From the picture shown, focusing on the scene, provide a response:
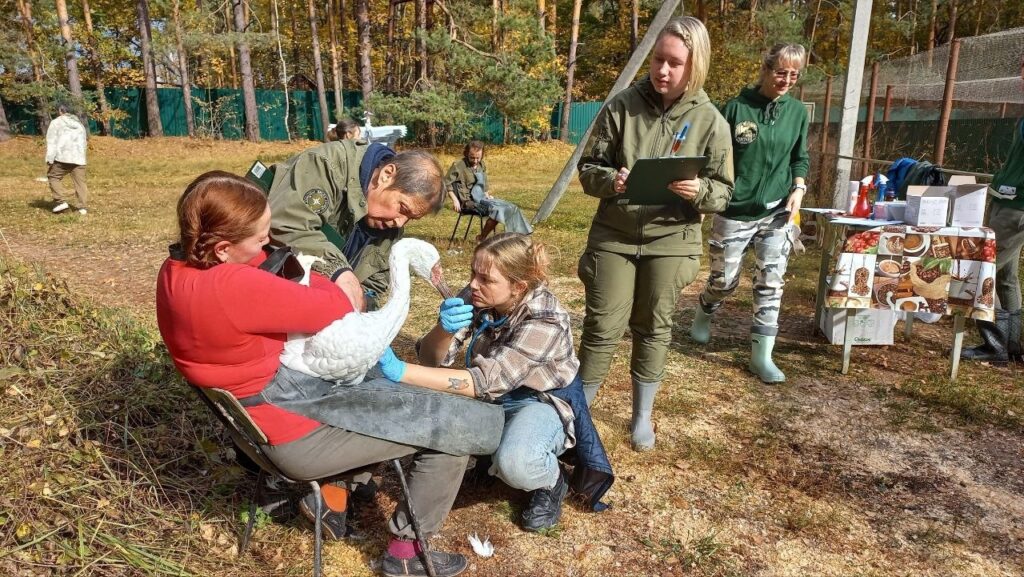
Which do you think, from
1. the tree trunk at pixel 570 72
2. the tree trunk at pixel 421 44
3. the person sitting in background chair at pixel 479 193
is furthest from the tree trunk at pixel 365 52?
the person sitting in background chair at pixel 479 193

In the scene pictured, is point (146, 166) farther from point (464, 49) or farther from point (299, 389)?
point (299, 389)

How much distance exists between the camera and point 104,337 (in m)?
3.34

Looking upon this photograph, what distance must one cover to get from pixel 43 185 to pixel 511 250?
15.3 metres

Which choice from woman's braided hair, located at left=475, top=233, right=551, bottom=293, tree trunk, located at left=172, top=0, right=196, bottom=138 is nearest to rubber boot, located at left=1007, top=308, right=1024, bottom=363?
woman's braided hair, located at left=475, top=233, right=551, bottom=293

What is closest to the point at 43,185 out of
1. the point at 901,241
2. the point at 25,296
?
→ the point at 25,296

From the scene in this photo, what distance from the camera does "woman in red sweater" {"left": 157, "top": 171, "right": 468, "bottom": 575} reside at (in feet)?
5.66

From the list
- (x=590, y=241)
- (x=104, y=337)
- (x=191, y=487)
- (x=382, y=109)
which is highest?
(x=382, y=109)

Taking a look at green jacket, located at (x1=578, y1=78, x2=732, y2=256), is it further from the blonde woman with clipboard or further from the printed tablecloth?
the printed tablecloth

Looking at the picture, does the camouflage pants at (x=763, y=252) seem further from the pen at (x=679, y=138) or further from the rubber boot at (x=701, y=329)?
the pen at (x=679, y=138)

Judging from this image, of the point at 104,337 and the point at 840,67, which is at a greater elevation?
the point at 840,67

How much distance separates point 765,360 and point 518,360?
94.0 inches

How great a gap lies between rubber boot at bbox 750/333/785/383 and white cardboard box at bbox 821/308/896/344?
0.54 metres

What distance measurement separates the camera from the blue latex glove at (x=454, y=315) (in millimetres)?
2398

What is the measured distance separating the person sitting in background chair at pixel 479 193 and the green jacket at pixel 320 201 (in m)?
5.08
